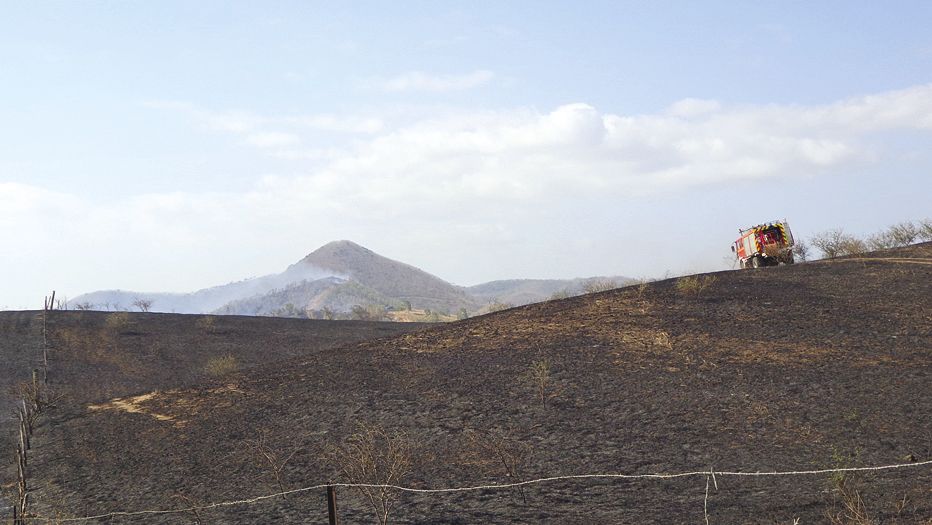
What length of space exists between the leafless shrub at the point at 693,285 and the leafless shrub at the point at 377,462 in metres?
14.3

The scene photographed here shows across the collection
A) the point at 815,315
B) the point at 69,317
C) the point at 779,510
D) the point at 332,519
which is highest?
the point at 69,317

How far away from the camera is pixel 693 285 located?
30.3m

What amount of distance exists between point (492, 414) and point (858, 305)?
13788 millimetres

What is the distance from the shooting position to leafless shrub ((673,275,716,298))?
1193 inches

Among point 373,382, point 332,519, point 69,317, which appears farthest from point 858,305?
point 69,317

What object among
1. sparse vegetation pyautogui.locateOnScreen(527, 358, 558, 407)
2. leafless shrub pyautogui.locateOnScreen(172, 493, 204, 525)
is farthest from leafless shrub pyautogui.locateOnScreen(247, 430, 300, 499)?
sparse vegetation pyautogui.locateOnScreen(527, 358, 558, 407)

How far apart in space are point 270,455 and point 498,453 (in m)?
5.26

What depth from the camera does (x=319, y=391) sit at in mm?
24219

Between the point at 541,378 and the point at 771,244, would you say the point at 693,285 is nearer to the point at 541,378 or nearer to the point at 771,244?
the point at 541,378

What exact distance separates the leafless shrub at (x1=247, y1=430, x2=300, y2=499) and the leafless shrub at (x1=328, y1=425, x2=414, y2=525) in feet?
3.51

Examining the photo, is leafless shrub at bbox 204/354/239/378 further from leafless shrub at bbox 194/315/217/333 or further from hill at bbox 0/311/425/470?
leafless shrub at bbox 194/315/217/333

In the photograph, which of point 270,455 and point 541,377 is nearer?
point 270,455

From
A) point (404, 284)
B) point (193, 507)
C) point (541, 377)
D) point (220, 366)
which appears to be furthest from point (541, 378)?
point (404, 284)

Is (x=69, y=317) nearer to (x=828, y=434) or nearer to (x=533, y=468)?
(x=533, y=468)
